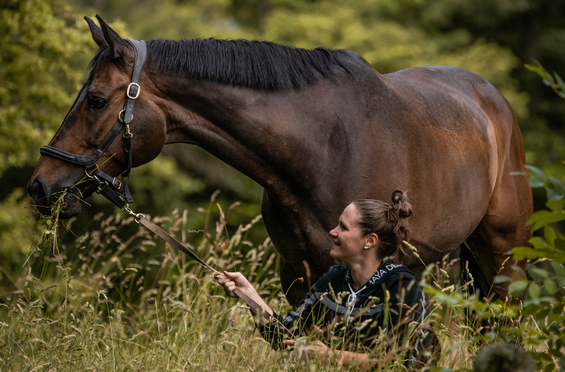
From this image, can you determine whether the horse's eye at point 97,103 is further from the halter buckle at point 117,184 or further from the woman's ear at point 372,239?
the woman's ear at point 372,239

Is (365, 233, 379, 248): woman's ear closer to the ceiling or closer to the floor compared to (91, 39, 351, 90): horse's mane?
closer to the floor

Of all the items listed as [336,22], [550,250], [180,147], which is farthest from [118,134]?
[336,22]

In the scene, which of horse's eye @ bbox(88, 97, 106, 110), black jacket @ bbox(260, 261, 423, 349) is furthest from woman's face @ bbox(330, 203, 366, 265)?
horse's eye @ bbox(88, 97, 106, 110)

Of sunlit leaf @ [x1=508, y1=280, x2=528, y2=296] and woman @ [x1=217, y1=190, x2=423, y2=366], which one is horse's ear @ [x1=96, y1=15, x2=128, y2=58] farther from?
sunlit leaf @ [x1=508, y1=280, x2=528, y2=296]

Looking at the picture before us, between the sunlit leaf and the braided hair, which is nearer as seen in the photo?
the sunlit leaf

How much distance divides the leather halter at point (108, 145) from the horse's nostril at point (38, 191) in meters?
0.15

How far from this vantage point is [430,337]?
2.35 metres

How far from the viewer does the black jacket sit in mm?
2201

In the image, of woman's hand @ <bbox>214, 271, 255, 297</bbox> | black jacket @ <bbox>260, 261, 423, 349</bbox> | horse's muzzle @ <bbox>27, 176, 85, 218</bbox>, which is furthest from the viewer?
horse's muzzle @ <bbox>27, 176, 85, 218</bbox>

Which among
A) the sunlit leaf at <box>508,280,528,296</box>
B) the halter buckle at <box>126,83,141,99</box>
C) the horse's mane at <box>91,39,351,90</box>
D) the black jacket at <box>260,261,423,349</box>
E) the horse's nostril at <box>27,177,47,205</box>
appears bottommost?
the black jacket at <box>260,261,423,349</box>

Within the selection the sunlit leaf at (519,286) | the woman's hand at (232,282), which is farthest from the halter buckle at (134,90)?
the sunlit leaf at (519,286)

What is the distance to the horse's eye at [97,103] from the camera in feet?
9.17

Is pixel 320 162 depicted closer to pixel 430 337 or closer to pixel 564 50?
pixel 430 337

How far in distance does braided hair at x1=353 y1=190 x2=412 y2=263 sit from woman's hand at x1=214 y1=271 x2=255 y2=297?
1.94 ft
